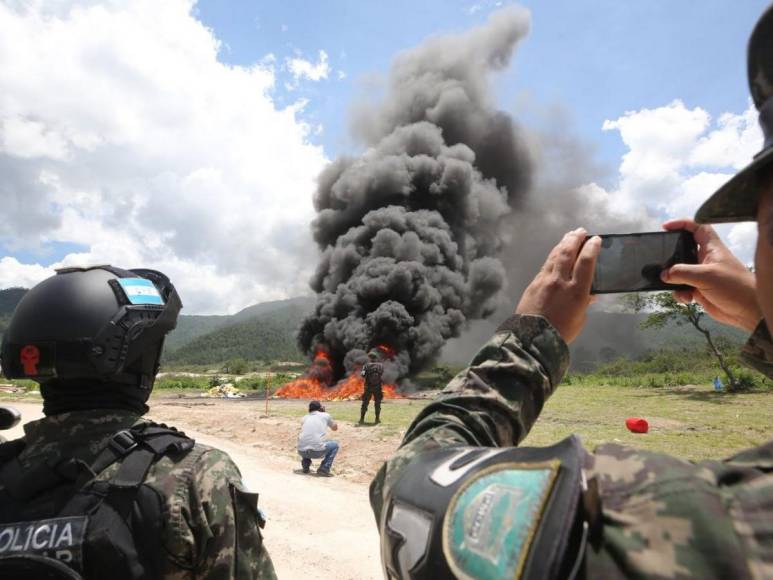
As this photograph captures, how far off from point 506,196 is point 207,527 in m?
35.9

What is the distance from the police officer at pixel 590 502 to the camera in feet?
1.99

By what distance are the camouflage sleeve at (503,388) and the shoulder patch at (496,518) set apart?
0.31m

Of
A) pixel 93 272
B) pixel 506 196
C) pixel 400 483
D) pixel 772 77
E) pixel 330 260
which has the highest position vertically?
pixel 506 196

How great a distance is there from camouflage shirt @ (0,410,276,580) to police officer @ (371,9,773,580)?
3.23 feet

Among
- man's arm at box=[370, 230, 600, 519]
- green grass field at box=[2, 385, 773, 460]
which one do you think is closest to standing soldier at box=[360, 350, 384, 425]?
green grass field at box=[2, 385, 773, 460]

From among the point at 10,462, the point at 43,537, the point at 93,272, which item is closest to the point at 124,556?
the point at 43,537

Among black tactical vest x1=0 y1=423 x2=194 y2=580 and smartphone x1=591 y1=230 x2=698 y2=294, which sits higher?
smartphone x1=591 y1=230 x2=698 y2=294

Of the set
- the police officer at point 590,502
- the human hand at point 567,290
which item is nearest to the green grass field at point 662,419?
the human hand at point 567,290

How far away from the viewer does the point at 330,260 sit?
105 feet

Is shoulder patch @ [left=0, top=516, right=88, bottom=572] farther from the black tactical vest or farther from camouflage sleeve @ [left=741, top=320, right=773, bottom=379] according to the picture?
camouflage sleeve @ [left=741, top=320, right=773, bottom=379]

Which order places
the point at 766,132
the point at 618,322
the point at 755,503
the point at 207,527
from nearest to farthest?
1. the point at 755,503
2. the point at 766,132
3. the point at 207,527
4. the point at 618,322

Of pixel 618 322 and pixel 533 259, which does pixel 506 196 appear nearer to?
pixel 533 259

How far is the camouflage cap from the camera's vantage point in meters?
0.78

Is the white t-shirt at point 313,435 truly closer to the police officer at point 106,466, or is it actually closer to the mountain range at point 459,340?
the mountain range at point 459,340
